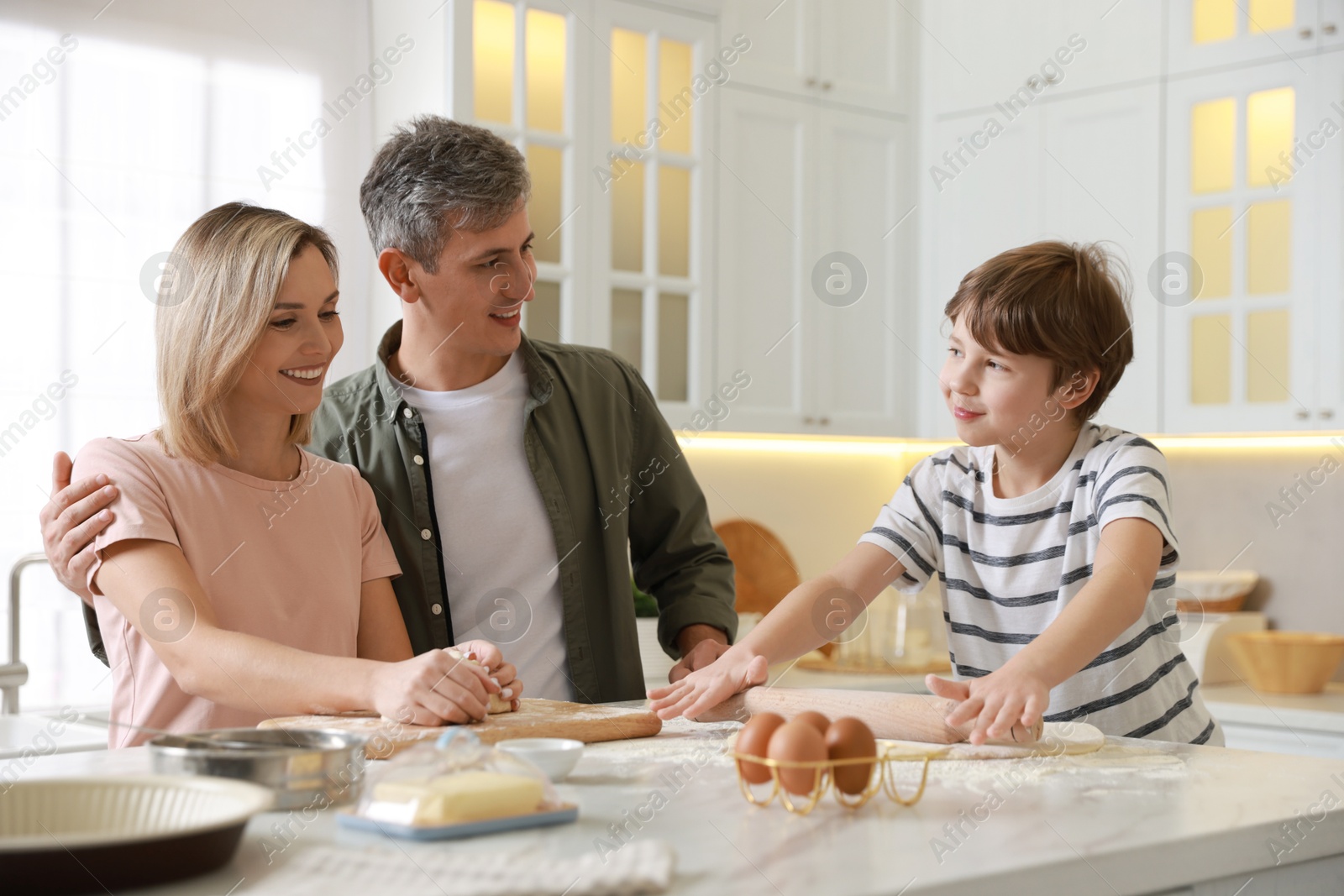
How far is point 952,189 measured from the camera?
130 inches

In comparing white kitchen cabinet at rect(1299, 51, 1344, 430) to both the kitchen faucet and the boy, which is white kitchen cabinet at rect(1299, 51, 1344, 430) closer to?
the boy

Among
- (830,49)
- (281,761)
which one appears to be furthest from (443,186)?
(830,49)

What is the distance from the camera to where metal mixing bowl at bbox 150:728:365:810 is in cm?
80

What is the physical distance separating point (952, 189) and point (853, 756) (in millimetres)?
2684

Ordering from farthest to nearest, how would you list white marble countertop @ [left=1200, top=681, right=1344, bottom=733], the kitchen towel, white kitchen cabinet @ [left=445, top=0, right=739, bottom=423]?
1. white kitchen cabinet @ [left=445, top=0, right=739, bottom=423]
2. white marble countertop @ [left=1200, top=681, right=1344, bottom=733]
3. the kitchen towel

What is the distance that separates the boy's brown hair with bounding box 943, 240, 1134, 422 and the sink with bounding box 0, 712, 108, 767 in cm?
132

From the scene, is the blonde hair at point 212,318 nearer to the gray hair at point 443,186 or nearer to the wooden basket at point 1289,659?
the gray hair at point 443,186

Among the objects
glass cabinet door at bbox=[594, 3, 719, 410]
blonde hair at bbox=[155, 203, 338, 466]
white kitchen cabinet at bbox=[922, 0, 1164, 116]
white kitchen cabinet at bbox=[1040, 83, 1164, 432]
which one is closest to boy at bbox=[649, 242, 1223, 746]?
blonde hair at bbox=[155, 203, 338, 466]

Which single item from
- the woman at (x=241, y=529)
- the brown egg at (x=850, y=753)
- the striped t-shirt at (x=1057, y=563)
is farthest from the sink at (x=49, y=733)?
the brown egg at (x=850, y=753)

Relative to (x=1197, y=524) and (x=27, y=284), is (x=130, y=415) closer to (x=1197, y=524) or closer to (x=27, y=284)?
(x=27, y=284)

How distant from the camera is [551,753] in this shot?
92cm

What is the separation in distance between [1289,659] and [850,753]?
2.15m

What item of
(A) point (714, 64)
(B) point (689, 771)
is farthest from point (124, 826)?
(A) point (714, 64)

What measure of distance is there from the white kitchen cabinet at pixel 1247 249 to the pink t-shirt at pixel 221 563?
2.12 metres
